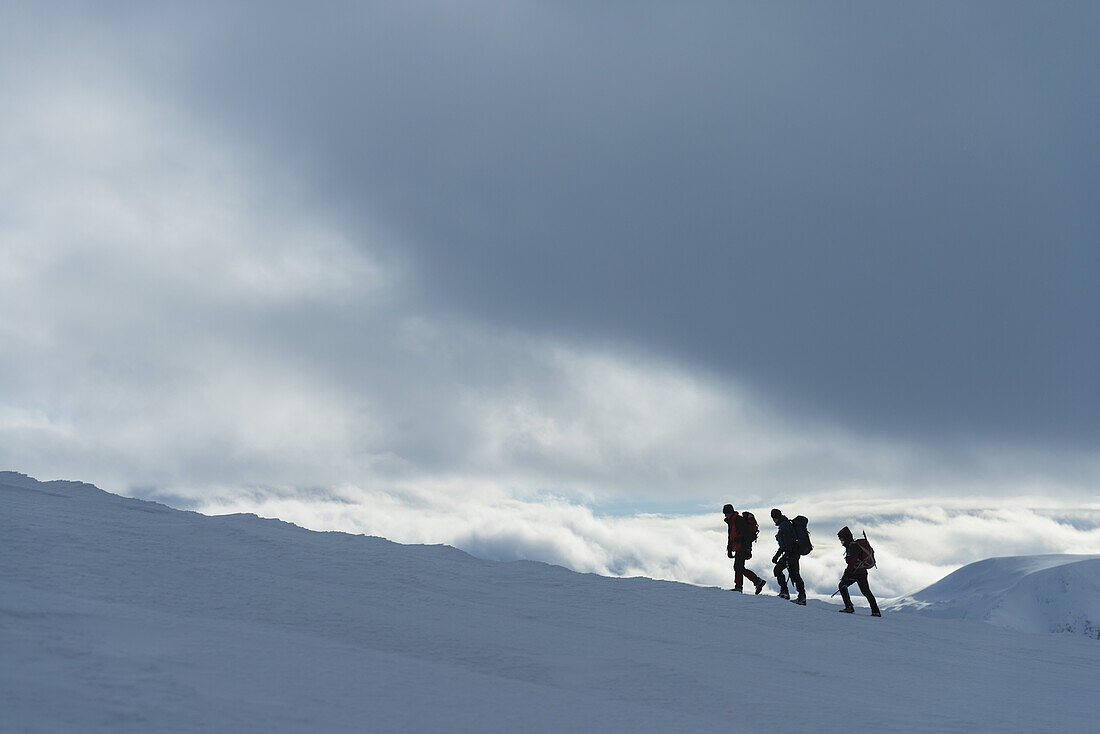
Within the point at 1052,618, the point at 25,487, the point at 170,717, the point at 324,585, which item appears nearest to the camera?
the point at 170,717

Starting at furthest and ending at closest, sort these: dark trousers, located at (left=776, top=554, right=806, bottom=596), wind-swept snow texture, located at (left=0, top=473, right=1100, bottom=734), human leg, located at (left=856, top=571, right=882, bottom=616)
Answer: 1. dark trousers, located at (left=776, top=554, right=806, bottom=596)
2. human leg, located at (left=856, top=571, right=882, bottom=616)
3. wind-swept snow texture, located at (left=0, top=473, right=1100, bottom=734)

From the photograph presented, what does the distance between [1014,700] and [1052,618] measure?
767 feet

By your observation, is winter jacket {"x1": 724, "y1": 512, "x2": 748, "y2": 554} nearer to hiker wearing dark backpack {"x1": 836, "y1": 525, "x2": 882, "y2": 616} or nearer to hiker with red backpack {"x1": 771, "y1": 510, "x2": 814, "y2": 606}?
hiker with red backpack {"x1": 771, "y1": 510, "x2": 814, "y2": 606}

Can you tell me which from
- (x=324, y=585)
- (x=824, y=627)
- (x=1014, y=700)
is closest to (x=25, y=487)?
(x=324, y=585)

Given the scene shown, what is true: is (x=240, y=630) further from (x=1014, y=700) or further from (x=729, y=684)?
(x=1014, y=700)

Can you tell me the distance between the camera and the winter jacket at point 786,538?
688 inches

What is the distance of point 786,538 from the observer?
57.7 feet

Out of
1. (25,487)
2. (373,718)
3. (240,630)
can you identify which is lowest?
(373,718)

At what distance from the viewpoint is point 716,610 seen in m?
14.0

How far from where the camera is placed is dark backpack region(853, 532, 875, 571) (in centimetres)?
1669

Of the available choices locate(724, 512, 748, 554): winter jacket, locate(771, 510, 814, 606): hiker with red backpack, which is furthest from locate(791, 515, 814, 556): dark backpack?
locate(724, 512, 748, 554): winter jacket

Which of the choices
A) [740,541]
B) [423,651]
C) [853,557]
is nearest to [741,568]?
[740,541]

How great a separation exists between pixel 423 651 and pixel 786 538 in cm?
1096

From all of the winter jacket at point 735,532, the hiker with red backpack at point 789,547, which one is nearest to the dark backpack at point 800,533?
the hiker with red backpack at point 789,547
